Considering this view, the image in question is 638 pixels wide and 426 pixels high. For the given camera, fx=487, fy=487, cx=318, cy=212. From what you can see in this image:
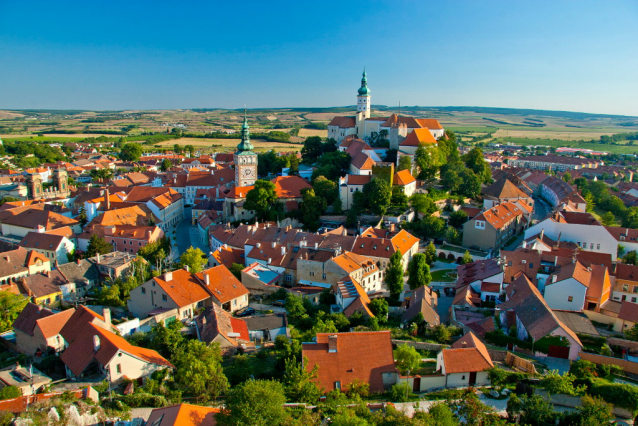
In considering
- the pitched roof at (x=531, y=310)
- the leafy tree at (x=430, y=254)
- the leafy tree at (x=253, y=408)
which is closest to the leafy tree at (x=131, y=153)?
the leafy tree at (x=430, y=254)

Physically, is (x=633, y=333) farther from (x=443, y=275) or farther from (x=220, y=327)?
(x=220, y=327)

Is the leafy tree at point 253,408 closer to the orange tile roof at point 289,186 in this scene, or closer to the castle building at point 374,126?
the orange tile roof at point 289,186

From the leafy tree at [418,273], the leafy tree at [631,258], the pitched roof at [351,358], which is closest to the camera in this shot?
the pitched roof at [351,358]

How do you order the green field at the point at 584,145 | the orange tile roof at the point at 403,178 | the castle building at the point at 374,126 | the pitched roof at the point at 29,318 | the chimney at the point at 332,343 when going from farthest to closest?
the green field at the point at 584,145
the castle building at the point at 374,126
the orange tile roof at the point at 403,178
the pitched roof at the point at 29,318
the chimney at the point at 332,343

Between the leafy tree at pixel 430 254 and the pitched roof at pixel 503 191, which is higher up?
the pitched roof at pixel 503 191

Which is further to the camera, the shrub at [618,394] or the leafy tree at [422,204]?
the leafy tree at [422,204]

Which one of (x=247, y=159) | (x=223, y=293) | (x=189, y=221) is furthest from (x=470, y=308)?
(x=189, y=221)

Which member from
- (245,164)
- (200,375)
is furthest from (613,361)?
(245,164)
